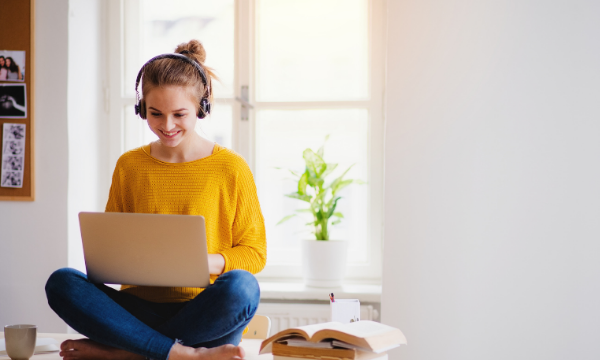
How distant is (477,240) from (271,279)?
0.91m

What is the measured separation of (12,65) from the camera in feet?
7.30

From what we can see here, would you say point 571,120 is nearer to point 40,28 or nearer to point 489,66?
point 489,66

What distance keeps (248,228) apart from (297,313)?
800mm

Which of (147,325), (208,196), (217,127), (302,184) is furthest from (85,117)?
(147,325)

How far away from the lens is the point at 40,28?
7.32ft

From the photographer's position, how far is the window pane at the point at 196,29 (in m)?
2.50

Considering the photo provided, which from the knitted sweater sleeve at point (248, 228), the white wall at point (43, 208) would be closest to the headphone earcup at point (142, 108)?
the knitted sweater sleeve at point (248, 228)

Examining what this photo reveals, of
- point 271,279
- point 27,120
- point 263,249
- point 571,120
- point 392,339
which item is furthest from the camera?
point 271,279

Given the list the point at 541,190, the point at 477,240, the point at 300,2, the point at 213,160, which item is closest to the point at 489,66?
the point at 541,190

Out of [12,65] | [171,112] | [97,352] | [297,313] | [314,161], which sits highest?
[12,65]

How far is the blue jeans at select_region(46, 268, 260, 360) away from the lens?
1.22 meters

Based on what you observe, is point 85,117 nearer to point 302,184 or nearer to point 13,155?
point 13,155

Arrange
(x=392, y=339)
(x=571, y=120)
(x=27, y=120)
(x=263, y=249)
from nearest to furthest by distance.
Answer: (x=392, y=339) → (x=263, y=249) → (x=571, y=120) → (x=27, y=120)

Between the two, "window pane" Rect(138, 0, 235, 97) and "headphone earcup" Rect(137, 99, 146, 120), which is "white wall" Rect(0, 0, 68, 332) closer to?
"window pane" Rect(138, 0, 235, 97)
